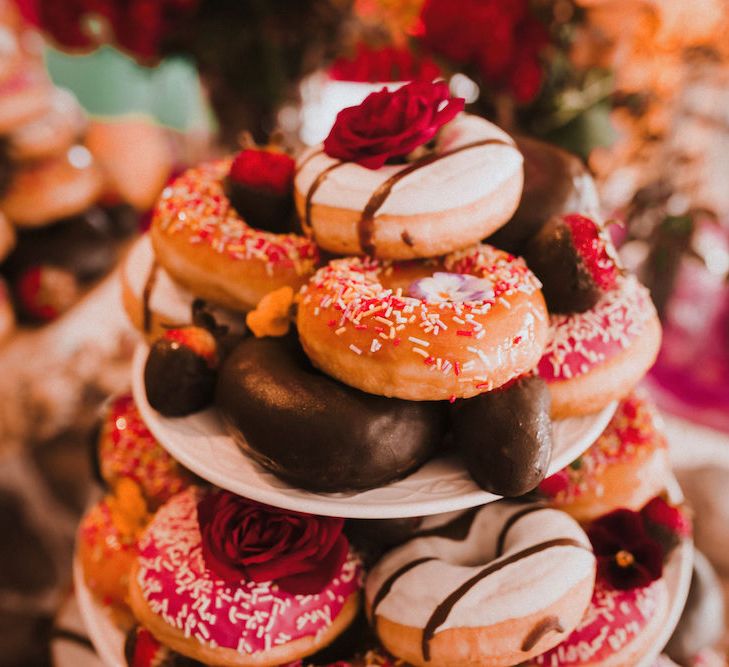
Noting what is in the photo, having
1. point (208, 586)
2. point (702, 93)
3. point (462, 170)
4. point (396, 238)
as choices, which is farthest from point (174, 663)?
point (702, 93)

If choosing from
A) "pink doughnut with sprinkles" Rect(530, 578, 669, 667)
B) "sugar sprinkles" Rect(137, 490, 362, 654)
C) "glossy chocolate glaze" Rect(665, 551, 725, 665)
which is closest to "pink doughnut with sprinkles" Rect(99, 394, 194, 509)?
"sugar sprinkles" Rect(137, 490, 362, 654)

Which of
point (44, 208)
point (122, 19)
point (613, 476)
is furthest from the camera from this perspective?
point (44, 208)

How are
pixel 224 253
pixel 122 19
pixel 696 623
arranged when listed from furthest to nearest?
pixel 122 19 → pixel 696 623 → pixel 224 253

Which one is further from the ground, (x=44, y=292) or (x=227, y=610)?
(x=227, y=610)

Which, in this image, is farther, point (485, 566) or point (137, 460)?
point (137, 460)

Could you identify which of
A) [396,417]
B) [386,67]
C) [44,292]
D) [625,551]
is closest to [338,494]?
[396,417]

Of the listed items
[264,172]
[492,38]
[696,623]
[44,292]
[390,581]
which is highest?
[492,38]

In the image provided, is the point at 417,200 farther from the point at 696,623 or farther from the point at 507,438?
the point at 696,623
